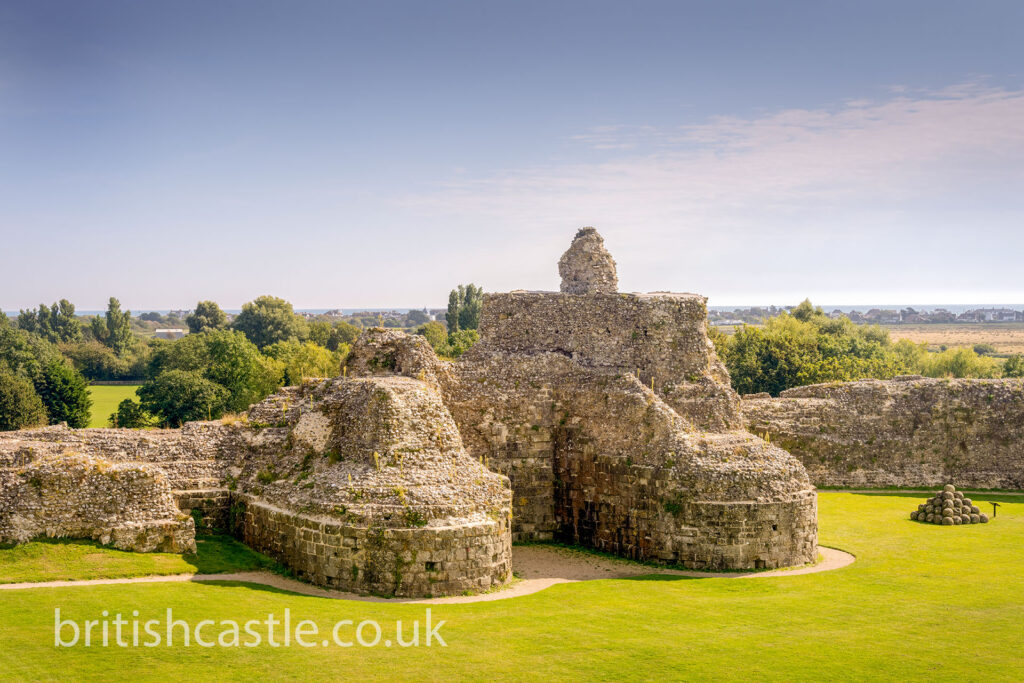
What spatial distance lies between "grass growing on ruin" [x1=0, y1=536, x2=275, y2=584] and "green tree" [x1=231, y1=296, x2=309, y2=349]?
8871 centimetres

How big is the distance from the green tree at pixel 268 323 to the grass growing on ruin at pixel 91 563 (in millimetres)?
88710

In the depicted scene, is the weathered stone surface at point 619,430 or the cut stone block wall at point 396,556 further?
the weathered stone surface at point 619,430

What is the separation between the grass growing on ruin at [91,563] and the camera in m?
19.5

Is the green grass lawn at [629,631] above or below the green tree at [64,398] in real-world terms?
below

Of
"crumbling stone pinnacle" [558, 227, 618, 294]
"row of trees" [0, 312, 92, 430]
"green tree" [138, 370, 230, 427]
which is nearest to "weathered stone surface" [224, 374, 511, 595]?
"crumbling stone pinnacle" [558, 227, 618, 294]

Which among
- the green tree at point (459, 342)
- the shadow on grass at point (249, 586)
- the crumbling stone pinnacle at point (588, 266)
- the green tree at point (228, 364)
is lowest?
the shadow on grass at point (249, 586)

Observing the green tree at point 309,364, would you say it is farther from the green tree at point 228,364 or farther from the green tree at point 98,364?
the green tree at point 98,364

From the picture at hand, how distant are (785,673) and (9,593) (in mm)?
14197

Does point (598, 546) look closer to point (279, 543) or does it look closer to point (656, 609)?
point (656, 609)

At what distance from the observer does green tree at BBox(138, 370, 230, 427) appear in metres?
56.6

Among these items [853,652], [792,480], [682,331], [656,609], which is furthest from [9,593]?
[682,331]

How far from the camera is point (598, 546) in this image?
26344mm

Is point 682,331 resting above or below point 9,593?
above

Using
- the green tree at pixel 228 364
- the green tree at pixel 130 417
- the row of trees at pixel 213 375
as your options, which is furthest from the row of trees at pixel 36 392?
the green tree at pixel 228 364
